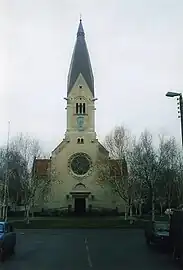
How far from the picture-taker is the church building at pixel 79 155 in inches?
3051

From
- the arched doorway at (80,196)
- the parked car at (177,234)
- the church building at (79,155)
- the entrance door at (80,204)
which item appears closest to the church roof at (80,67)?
the church building at (79,155)

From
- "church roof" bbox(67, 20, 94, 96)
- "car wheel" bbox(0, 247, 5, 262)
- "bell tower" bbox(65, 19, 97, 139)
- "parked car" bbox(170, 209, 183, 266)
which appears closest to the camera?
"car wheel" bbox(0, 247, 5, 262)

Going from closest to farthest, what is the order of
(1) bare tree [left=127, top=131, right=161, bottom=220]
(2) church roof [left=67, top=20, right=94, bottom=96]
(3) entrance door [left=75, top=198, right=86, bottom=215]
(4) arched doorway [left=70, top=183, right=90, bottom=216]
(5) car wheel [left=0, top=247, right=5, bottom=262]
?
(5) car wheel [left=0, top=247, right=5, bottom=262], (1) bare tree [left=127, top=131, right=161, bottom=220], (4) arched doorway [left=70, top=183, right=90, bottom=216], (3) entrance door [left=75, top=198, right=86, bottom=215], (2) church roof [left=67, top=20, right=94, bottom=96]

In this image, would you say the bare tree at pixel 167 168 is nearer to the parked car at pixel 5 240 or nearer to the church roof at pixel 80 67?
the church roof at pixel 80 67

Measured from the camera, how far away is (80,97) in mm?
83562

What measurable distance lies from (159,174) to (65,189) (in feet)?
79.5

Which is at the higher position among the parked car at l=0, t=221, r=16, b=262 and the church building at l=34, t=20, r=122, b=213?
the church building at l=34, t=20, r=122, b=213

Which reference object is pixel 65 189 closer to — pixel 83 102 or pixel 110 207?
pixel 110 207

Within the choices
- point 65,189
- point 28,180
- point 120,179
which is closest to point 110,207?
point 65,189

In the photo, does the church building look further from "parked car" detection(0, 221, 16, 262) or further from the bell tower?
"parked car" detection(0, 221, 16, 262)

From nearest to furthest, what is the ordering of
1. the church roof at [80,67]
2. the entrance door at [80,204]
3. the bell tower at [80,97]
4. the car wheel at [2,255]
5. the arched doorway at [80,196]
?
the car wheel at [2,255] < the arched doorway at [80,196] < the entrance door at [80,204] < the bell tower at [80,97] < the church roof at [80,67]

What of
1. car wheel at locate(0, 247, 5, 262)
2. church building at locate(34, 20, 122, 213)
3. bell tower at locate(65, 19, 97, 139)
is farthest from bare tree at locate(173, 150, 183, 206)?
car wheel at locate(0, 247, 5, 262)

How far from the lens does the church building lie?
254 feet

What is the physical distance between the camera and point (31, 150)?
62.4 meters
